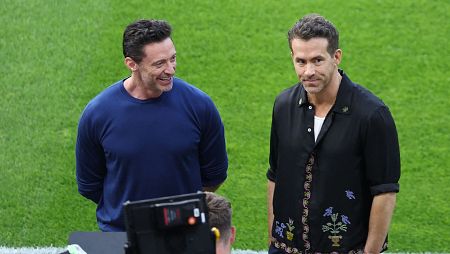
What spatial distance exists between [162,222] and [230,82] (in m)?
4.74

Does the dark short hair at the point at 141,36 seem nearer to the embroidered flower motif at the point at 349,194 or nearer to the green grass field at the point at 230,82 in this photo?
the embroidered flower motif at the point at 349,194

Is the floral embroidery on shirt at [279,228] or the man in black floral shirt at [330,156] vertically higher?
the man in black floral shirt at [330,156]

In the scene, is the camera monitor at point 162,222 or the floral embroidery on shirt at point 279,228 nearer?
the camera monitor at point 162,222

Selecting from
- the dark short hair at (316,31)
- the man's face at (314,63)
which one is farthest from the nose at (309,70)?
the dark short hair at (316,31)

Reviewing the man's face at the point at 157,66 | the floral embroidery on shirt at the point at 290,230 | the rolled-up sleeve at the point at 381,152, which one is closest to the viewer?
the rolled-up sleeve at the point at 381,152

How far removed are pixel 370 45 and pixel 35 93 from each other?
8.86 feet

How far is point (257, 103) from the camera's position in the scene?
7480 mm

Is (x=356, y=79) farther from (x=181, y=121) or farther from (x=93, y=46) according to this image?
(x=181, y=121)

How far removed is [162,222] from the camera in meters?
2.97

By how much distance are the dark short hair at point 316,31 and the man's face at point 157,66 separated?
0.60 metres

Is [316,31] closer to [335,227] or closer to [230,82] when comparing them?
[335,227]

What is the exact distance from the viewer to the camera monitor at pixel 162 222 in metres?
2.96

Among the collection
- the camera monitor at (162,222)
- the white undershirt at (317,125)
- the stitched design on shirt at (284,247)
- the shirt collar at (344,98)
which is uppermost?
the shirt collar at (344,98)

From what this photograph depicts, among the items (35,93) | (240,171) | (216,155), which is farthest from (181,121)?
(35,93)
